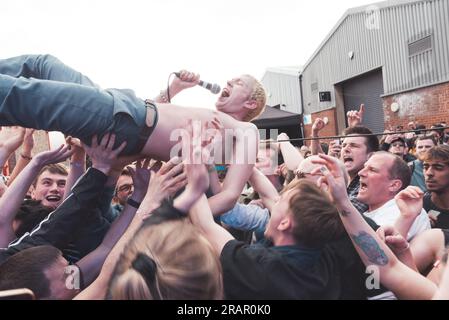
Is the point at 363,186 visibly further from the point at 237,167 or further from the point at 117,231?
the point at 117,231

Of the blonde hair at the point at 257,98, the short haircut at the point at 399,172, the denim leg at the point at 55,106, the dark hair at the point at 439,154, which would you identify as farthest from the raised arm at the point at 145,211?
the dark hair at the point at 439,154

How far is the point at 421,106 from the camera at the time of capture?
189 cm

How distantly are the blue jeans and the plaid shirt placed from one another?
0.74 meters

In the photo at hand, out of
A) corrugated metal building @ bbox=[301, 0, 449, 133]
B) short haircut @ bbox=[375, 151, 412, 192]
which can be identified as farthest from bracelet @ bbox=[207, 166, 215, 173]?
corrugated metal building @ bbox=[301, 0, 449, 133]

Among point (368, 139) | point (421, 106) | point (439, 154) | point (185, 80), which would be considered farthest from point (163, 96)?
point (421, 106)

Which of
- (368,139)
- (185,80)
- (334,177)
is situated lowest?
(334,177)

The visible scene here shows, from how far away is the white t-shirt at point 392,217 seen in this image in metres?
1.13

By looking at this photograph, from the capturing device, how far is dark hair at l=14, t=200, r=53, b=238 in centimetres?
132

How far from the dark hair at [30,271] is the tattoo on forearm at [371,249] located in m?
0.81

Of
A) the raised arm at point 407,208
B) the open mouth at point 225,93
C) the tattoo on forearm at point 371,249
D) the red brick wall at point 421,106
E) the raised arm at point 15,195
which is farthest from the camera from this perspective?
the red brick wall at point 421,106

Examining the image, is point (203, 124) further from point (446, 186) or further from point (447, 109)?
point (447, 109)

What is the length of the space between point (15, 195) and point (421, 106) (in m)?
1.82

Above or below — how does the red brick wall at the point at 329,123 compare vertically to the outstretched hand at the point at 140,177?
above

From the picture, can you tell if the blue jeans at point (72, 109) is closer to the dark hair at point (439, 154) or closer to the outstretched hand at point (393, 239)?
the outstretched hand at point (393, 239)
